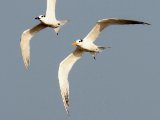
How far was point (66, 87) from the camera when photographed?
35281 millimetres

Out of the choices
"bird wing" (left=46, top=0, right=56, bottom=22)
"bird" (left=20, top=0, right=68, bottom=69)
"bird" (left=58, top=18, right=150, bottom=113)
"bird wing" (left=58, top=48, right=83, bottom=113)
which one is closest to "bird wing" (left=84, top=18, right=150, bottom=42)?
"bird" (left=58, top=18, right=150, bottom=113)

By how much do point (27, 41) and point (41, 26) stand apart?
1.10 meters

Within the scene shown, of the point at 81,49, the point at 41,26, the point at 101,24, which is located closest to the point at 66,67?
the point at 81,49

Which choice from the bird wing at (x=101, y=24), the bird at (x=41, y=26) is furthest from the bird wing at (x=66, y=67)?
the bird at (x=41, y=26)

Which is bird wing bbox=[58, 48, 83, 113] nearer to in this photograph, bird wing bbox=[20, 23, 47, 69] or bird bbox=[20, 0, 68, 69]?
bird bbox=[20, 0, 68, 69]

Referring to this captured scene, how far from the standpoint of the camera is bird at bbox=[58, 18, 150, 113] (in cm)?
3285

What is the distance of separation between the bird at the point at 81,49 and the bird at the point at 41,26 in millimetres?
1991

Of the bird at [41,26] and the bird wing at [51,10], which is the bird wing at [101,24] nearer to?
the bird at [41,26]

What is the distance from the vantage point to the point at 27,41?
39062 mm

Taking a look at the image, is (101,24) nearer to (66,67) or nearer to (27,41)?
(66,67)

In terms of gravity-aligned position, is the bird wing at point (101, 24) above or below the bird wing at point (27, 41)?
above

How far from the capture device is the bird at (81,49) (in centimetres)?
3285

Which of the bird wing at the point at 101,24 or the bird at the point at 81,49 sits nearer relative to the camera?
the bird wing at the point at 101,24

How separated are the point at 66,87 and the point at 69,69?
0.91 meters
